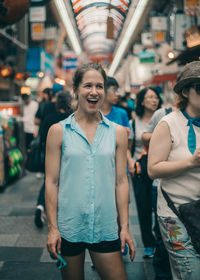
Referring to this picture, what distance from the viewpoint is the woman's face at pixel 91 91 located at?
7.38 feet

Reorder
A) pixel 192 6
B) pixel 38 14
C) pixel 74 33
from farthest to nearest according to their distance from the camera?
pixel 74 33
pixel 38 14
pixel 192 6

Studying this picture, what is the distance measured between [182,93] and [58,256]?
1.38 metres

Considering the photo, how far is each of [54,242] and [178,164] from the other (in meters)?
0.91

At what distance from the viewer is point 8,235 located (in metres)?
4.88

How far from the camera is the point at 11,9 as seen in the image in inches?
223

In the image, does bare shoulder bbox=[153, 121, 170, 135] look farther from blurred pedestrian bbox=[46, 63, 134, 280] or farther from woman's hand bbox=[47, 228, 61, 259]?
woman's hand bbox=[47, 228, 61, 259]

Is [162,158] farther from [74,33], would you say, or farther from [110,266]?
[74,33]

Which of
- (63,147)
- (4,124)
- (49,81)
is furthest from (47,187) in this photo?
(49,81)

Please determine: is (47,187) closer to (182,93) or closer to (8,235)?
(182,93)

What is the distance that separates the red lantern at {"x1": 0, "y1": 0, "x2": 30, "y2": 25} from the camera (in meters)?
5.58

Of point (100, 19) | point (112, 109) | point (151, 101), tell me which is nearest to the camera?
point (112, 109)

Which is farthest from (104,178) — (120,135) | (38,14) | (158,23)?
(158,23)

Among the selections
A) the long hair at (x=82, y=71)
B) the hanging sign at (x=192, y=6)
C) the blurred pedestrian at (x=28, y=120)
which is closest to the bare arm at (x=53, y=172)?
the long hair at (x=82, y=71)

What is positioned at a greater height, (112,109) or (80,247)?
(112,109)
